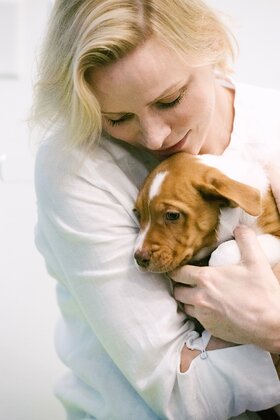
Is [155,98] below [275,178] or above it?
above

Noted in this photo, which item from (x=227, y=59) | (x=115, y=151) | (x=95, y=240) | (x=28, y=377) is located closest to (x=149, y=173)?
(x=115, y=151)

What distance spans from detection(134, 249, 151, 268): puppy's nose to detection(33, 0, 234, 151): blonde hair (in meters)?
0.26

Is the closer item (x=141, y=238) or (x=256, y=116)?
(x=141, y=238)

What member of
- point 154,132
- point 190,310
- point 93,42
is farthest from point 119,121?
point 190,310

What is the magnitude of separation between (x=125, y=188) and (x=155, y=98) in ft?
0.79

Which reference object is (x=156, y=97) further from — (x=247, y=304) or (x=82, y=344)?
(x=82, y=344)

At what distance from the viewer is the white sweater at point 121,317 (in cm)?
130

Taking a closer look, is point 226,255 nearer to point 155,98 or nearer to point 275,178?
point 275,178

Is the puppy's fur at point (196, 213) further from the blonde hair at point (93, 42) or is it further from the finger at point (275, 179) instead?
the blonde hair at point (93, 42)

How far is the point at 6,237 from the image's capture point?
234 centimetres

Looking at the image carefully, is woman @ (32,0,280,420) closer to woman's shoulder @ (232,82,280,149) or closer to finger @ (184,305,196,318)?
finger @ (184,305,196,318)

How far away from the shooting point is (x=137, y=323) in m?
1.30

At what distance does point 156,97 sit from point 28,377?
141 centimetres

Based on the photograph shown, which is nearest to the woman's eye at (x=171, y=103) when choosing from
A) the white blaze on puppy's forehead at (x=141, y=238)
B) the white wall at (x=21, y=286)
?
the white blaze on puppy's forehead at (x=141, y=238)
